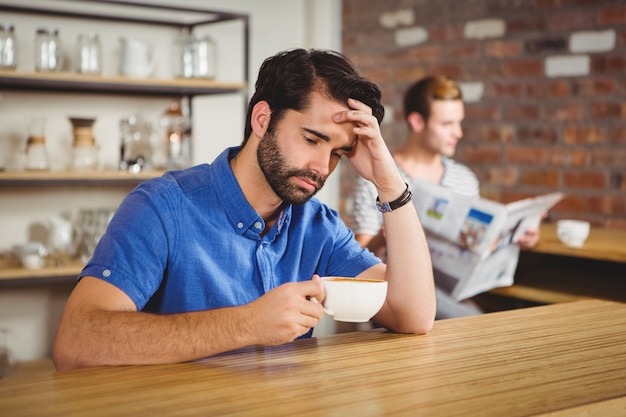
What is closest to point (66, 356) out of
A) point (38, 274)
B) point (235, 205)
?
point (235, 205)

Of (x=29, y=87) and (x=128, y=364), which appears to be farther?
(x=29, y=87)

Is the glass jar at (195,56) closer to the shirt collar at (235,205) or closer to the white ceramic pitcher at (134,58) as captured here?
the white ceramic pitcher at (134,58)

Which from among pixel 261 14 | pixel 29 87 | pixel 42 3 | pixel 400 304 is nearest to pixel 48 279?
pixel 29 87

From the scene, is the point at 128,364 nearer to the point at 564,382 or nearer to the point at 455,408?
the point at 455,408

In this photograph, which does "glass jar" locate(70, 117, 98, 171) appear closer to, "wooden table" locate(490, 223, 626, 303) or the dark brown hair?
"wooden table" locate(490, 223, 626, 303)

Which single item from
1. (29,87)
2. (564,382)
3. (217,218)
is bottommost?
(564,382)

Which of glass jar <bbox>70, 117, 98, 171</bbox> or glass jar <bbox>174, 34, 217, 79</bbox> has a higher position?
glass jar <bbox>174, 34, 217, 79</bbox>

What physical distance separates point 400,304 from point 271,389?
0.45m

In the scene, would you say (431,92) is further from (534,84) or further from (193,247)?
(193,247)

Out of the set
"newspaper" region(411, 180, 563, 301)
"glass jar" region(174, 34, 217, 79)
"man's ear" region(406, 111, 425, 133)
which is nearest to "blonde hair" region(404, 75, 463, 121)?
"man's ear" region(406, 111, 425, 133)

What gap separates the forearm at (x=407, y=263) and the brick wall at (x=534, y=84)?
6.79 feet

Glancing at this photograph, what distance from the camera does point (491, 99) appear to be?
383 centimetres

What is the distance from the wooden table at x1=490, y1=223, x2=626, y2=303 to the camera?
2658 mm

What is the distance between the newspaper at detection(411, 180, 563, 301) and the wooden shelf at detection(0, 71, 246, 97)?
4.03 ft
